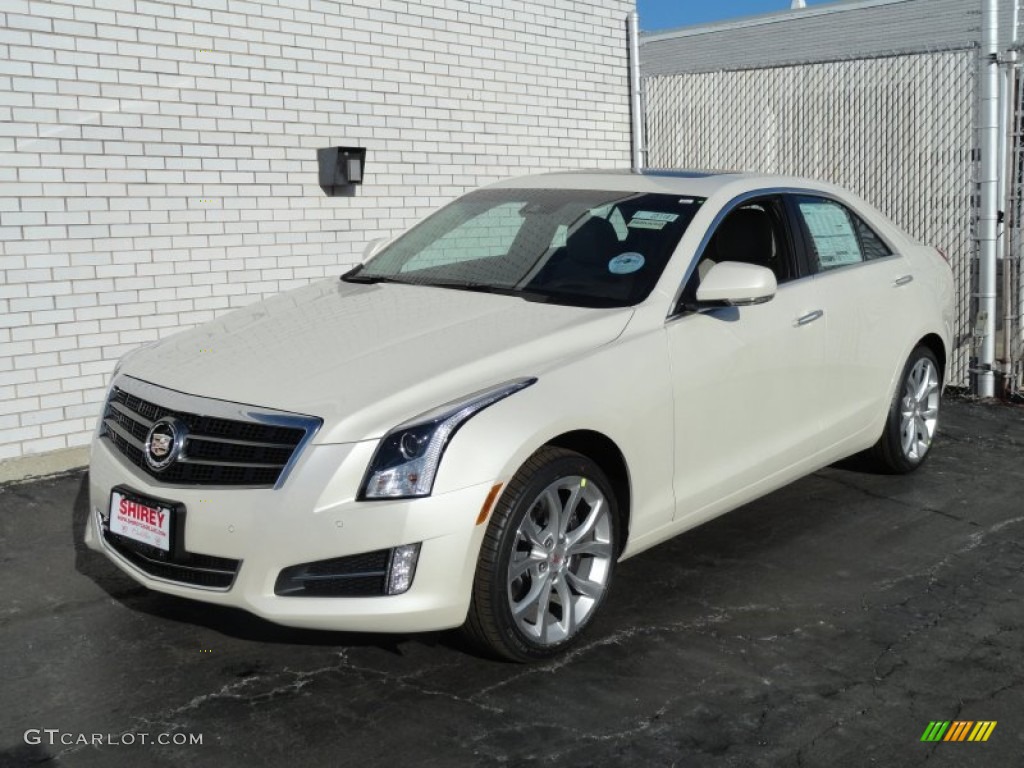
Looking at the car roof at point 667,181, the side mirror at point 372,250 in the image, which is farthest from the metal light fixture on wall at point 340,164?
the car roof at point 667,181

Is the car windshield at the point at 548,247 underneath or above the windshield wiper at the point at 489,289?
above

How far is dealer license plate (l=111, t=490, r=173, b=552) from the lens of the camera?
3770 mm

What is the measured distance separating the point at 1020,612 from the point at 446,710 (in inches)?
90.3

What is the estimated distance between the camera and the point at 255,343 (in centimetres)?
430

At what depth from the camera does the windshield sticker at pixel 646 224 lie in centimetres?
481

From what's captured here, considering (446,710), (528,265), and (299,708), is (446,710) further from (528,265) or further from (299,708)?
(528,265)

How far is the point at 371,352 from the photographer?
4.00 metres

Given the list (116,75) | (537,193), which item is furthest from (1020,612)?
(116,75)

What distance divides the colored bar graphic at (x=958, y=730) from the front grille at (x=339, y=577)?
1.70 metres

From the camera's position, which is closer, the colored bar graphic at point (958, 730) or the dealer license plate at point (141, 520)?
the colored bar graphic at point (958, 730)

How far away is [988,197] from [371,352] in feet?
19.1

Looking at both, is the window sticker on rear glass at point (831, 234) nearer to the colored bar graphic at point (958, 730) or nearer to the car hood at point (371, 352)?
the car hood at point (371, 352)

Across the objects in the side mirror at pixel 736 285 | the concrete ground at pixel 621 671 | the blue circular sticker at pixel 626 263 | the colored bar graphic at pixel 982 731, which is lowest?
the colored bar graphic at pixel 982 731

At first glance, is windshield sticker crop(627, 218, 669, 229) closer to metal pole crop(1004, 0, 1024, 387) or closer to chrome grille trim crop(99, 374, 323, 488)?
chrome grille trim crop(99, 374, 323, 488)
